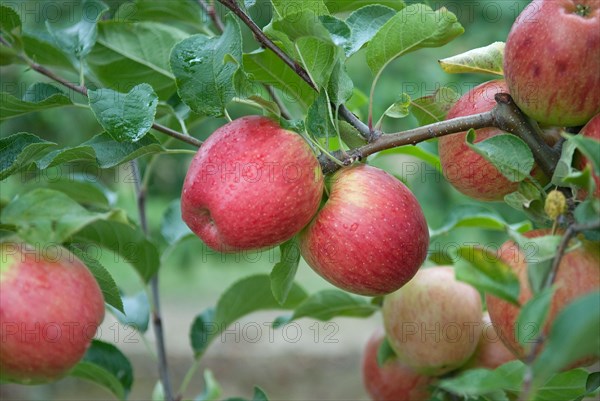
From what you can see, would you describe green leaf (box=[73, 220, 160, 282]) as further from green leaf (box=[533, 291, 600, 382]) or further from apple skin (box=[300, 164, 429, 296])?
green leaf (box=[533, 291, 600, 382])

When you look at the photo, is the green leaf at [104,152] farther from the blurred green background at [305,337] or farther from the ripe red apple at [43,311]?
the blurred green background at [305,337]

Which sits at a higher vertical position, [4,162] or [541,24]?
[541,24]

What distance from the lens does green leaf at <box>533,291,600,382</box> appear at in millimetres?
356

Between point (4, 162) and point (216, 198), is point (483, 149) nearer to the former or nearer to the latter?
point (216, 198)

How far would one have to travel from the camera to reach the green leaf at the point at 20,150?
25.3 inches

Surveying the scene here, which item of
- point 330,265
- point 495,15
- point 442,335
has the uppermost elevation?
point 330,265

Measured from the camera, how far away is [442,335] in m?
0.87

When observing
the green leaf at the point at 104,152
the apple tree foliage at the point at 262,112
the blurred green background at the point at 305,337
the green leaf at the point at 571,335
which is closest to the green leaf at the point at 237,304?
the apple tree foliage at the point at 262,112

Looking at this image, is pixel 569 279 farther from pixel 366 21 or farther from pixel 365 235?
pixel 366 21

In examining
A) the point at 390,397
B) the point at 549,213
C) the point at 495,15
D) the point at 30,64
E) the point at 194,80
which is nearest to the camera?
the point at 549,213

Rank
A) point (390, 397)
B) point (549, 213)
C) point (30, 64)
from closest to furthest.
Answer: point (549, 213)
point (30, 64)
point (390, 397)

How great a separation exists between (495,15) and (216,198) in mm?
2718

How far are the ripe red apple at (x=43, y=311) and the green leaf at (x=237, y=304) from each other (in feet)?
1.24

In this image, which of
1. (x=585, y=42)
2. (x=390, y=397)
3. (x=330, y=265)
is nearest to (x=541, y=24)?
(x=585, y=42)
